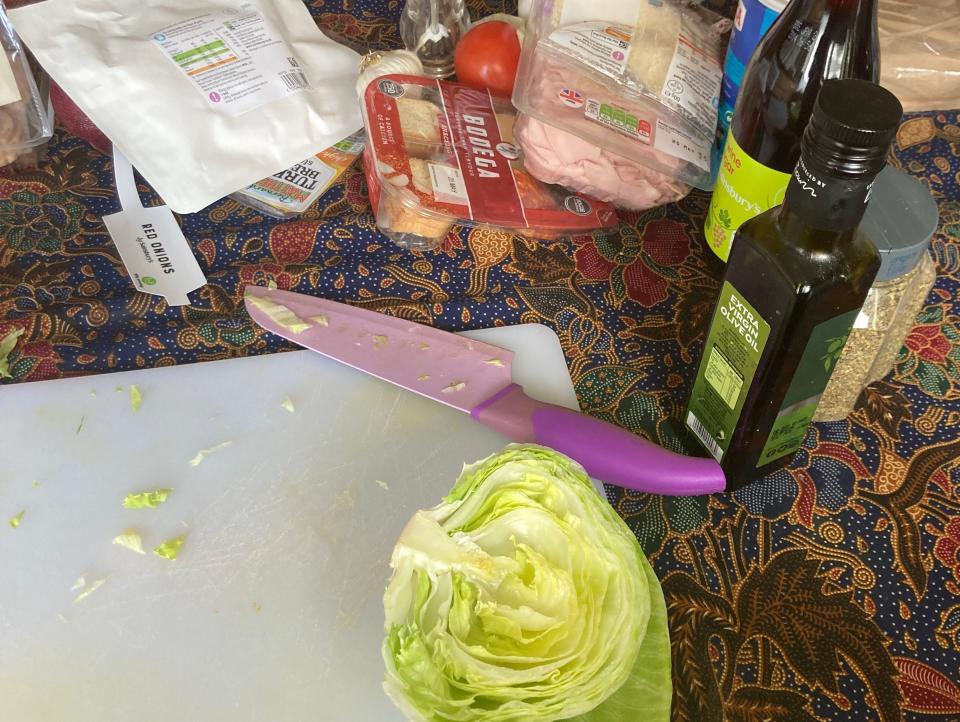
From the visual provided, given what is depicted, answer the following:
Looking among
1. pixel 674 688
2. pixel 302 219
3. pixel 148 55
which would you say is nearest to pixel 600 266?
pixel 302 219

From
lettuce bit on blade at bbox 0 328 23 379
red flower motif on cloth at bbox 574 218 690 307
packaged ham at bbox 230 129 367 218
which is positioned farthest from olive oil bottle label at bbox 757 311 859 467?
lettuce bit on blade at bbox 0 328 23 379

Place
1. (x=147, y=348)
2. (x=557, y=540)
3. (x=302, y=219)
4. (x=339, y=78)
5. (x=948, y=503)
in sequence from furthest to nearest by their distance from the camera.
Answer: (x=339, y=78), (x=302, y=219), (x=147, y=348), (x=948, y=503), (x=557, y=540)

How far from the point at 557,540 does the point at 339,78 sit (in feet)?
2.32

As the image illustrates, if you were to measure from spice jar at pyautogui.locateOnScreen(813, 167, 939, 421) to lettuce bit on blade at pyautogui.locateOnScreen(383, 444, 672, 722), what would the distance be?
0.84 ft

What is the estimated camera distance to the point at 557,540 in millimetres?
Answer: 566

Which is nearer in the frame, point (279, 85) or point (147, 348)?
point (147, 348)

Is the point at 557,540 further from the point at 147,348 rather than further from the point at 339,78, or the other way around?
the point at 339,78

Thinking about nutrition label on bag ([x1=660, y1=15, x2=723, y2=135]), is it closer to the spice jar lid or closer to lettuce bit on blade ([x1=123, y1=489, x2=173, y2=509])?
the spice jar lid

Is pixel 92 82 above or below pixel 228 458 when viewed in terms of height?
above

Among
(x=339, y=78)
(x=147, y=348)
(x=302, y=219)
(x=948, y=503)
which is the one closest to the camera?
(x=948, y=503)

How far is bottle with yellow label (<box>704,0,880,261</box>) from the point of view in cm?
67

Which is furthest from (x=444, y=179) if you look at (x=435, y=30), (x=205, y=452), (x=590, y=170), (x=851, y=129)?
(x=851, y=129)

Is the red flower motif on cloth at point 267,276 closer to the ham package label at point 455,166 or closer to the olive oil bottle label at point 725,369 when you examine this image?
the ham package label at point 455,166

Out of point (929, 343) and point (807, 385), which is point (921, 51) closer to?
point (929, 343)
